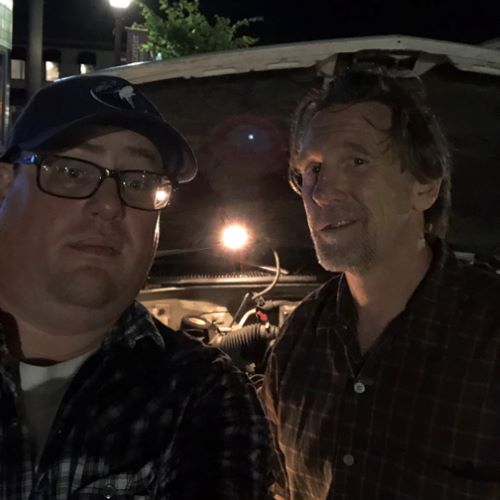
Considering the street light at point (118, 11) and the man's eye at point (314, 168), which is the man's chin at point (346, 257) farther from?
the street light at point (118, 11)

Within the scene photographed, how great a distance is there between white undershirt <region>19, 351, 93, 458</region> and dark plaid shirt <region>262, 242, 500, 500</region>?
96cm

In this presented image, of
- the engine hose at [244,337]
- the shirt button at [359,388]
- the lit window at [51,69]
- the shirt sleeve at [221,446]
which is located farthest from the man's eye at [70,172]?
the lit window at [51,69]

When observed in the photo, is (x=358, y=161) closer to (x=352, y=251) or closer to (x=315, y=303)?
(x=352, y=251)

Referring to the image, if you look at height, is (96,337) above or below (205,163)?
below

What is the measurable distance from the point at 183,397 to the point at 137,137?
0.70 m

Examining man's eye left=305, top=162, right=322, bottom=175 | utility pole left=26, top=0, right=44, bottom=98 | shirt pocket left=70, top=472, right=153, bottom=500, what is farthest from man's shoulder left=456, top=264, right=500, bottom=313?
utility pole left=26, top=0, right=44, bottom=98

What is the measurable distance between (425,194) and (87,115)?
4.30ft

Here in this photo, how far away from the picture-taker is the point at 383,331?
7.79ft

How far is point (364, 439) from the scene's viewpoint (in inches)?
88.4

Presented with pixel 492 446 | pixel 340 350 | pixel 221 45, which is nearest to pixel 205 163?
pixel 340 350

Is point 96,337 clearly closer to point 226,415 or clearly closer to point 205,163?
point 226,415

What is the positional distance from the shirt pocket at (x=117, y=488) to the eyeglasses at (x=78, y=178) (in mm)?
680

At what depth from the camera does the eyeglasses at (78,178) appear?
1744 millimetres

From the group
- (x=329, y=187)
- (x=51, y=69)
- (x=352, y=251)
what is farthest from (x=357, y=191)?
(x=51, y=69)
